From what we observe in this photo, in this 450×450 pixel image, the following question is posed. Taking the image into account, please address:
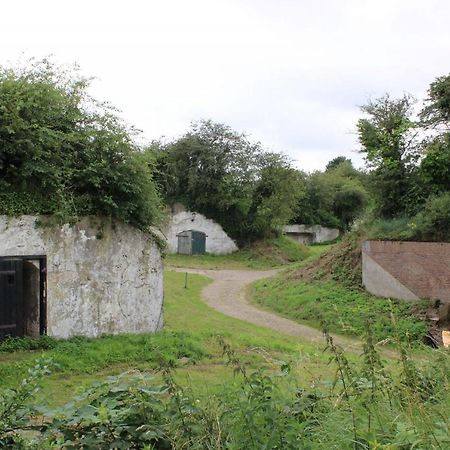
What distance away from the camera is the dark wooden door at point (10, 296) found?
9.97 m

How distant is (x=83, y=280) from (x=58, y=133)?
2907 mm

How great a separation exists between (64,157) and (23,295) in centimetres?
282

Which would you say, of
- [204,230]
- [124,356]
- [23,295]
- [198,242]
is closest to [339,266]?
[124,356]

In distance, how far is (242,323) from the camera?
16516 millimetres

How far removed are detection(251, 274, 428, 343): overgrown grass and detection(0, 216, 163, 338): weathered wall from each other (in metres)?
5.42

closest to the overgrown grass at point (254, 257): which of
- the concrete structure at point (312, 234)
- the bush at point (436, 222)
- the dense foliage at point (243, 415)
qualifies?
the concrete structure at point (312, 234)

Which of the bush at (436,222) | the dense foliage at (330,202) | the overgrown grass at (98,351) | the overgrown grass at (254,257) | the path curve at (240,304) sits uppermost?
the dense foliage at (330,202)

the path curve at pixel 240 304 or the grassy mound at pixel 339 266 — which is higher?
the grassy mound at pixel 339 266

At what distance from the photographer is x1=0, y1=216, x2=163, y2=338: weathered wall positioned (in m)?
10.4

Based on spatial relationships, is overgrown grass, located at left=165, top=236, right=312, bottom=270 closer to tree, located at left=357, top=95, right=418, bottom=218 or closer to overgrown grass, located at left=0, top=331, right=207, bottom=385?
tree, located at left=357, top=95, right=418, bottom=218

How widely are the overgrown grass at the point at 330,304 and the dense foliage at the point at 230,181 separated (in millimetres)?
11269

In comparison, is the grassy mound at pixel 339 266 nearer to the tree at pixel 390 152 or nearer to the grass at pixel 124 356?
the tree at pixel 390 152

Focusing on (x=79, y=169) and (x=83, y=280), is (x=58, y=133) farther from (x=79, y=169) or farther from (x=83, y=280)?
(x=83, y=280)

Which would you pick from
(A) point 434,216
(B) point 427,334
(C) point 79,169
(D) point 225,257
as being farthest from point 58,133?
(D) point 225,257
